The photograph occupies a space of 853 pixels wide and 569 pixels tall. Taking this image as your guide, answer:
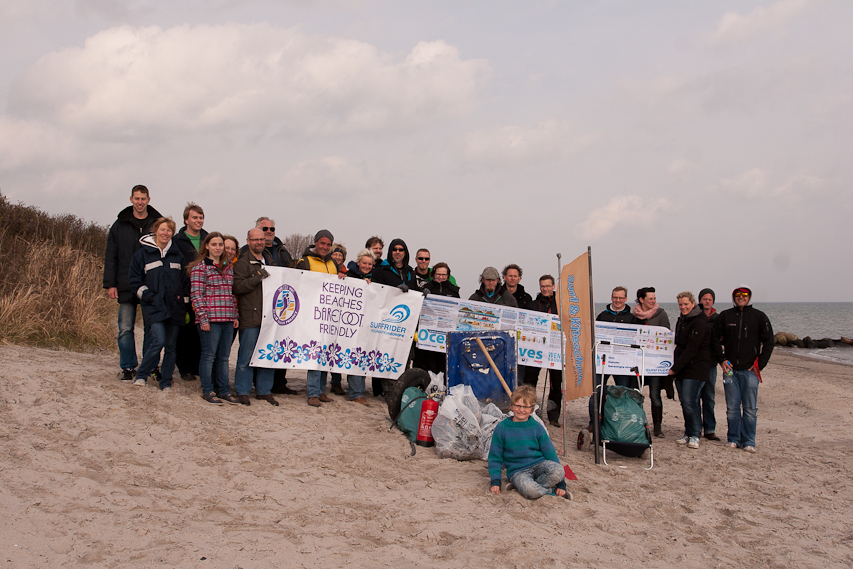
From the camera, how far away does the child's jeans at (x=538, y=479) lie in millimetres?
4742

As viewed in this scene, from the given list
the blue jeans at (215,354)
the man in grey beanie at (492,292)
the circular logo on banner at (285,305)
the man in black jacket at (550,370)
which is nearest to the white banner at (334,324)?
the circular logo on banner at (285,305)

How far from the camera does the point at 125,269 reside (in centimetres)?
702

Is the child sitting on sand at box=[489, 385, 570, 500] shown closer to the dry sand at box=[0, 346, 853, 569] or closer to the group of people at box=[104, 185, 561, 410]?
the dry sand at box=[0, 346, 853, 569]

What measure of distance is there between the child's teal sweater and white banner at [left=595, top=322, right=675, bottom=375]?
314 cm

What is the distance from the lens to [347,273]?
837 centimetres

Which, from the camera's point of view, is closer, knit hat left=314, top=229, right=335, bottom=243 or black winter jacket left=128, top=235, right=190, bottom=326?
black winter jacket left=128, top=235, right=190, bottom=326

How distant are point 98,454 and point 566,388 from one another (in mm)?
5418

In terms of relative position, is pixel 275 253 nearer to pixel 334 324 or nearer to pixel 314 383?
pixel 334 324

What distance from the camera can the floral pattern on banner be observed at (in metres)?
7.46

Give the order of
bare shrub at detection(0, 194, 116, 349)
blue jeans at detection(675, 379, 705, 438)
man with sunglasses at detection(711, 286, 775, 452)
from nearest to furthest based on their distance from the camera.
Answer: man with sunglasses at detection(711, 286, 775, 452) < blue jeans at detection(675, 379, 705, 438) < bare shrub at detection(0, 194, 116, 349)

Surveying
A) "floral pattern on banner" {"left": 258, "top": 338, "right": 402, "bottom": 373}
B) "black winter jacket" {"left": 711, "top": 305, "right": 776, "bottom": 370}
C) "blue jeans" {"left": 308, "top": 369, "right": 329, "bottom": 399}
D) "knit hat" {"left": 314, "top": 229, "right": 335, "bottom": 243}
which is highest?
"knit hat" {"left": 314, "top": 229, "right": 335, "bottom": 243}

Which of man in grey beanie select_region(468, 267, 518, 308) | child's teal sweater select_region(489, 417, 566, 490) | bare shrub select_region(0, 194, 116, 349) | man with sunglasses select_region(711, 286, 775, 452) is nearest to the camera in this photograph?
child's teal sweater select_region(489, 417, 566, 490)

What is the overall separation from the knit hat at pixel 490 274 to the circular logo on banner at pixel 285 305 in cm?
291

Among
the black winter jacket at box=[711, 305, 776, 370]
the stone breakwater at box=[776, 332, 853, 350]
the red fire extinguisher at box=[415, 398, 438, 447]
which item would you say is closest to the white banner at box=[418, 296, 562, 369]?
the red fire extinguisher at box=[415, 398, 438, 447]
